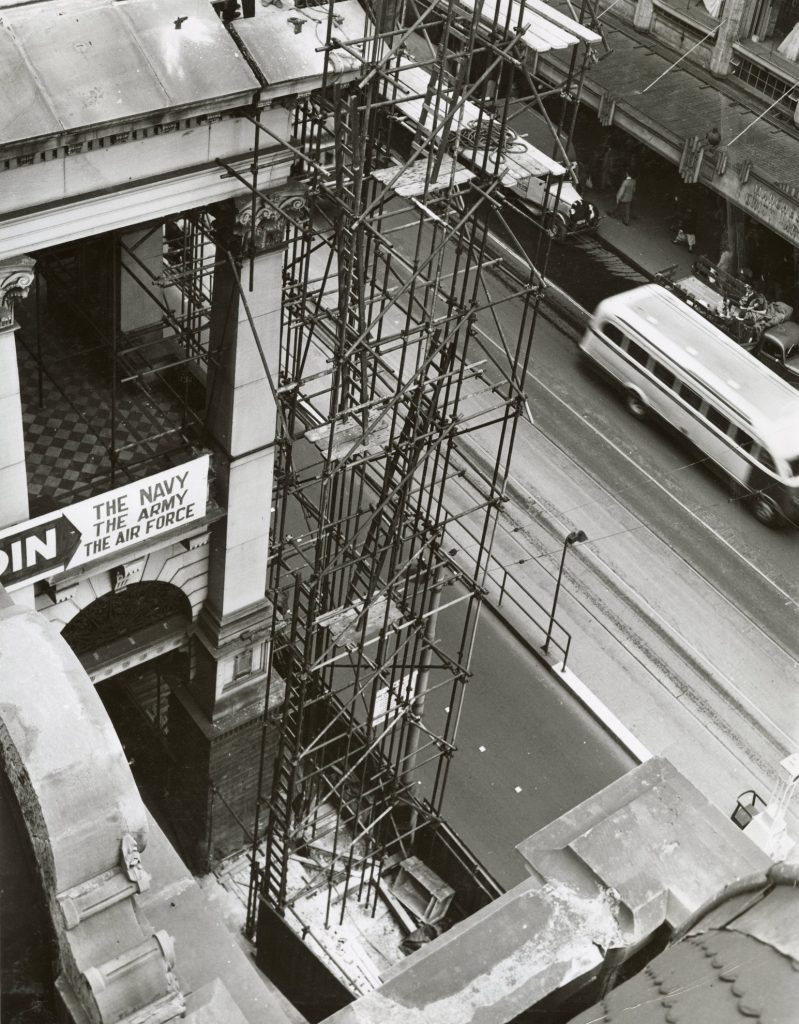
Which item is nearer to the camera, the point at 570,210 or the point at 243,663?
the point at 243,663

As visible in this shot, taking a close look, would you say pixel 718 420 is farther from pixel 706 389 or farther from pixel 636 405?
pixel 636 405

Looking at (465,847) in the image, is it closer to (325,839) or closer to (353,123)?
(325,839)

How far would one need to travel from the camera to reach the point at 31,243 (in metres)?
23.6

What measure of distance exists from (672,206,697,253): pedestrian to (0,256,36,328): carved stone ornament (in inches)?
1565

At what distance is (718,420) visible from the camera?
47.8m

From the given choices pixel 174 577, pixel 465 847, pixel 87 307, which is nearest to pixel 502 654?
pixel 465 847

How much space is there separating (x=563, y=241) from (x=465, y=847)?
31991mm

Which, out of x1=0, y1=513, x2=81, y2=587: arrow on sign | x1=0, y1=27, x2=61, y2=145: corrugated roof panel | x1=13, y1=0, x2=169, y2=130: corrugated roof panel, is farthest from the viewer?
x1=0, y1=513, x2=81, y2=587: arrow on sign

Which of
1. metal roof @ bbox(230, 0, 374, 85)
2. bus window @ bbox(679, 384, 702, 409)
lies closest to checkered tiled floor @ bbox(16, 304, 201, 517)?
metal roof @ bbox(230, 0, 374, 85)

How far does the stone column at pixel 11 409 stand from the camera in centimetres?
2355

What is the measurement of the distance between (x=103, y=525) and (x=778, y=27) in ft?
132

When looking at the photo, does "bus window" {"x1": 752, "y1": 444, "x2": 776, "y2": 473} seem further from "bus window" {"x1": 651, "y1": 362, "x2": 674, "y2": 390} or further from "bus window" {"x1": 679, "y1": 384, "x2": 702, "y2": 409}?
"bus window" {"x1": 651, "y1": 362, "x2": 674, "y2": 390}

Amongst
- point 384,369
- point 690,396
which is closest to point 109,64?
point 384,369

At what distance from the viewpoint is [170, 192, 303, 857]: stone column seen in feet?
89.5
